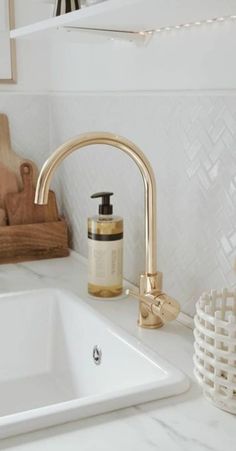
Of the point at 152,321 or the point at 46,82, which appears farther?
the point at 46,82

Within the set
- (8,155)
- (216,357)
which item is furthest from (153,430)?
(8,155)

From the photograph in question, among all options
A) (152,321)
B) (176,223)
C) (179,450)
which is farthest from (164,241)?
(179,450)

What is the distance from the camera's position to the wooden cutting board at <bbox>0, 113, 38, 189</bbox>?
165 centimetres

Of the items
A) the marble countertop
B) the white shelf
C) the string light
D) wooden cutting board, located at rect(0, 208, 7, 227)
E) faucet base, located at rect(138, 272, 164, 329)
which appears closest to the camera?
the marble countertop

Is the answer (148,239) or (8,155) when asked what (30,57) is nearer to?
(8,155)

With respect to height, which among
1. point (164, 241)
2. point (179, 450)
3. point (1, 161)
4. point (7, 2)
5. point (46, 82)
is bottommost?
point (179, 450)

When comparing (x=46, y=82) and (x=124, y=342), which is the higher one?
(x=46, y=82)

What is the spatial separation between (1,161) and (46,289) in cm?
49

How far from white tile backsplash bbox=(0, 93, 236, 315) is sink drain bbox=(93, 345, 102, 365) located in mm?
181

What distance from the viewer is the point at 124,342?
1033mm

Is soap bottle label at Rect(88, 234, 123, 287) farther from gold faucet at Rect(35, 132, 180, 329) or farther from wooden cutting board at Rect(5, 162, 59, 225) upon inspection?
wooden cutting board at Rect(5, 162, 59, 225)

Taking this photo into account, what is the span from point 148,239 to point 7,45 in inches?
32.9

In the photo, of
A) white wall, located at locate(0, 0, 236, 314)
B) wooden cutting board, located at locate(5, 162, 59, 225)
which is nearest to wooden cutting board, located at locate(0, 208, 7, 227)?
wooden cutting board, located at locate(5, 162, 59, 225)

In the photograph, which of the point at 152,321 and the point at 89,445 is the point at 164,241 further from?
the point at 89,445
